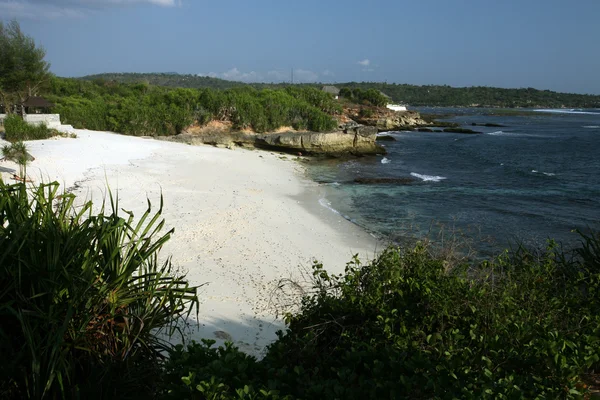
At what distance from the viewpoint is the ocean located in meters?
15.1

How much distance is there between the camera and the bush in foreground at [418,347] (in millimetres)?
2830

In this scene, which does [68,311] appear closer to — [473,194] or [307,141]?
[473,194]

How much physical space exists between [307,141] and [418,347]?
1327 inches

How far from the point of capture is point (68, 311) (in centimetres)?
317

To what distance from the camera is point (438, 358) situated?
3.28 m

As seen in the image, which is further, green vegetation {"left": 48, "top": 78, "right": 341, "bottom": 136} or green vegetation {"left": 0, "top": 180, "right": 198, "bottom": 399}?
green vegetation {"left": 48, "top": 78, "right": 341, "bottom": 136}

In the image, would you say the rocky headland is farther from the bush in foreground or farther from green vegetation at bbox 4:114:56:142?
the bush in foreground

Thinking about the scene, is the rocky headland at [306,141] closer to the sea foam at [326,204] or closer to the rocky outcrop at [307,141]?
the rocky outcrop at [307,141]

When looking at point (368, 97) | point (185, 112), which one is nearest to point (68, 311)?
point (185, 112)

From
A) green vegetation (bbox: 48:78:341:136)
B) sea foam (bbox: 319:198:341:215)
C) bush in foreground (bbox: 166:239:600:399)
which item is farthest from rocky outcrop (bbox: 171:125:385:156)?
bush in foreground (bbox: 166:239:600:399)

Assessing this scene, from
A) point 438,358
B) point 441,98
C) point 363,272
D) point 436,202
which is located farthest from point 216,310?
point 441,98

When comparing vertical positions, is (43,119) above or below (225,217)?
above

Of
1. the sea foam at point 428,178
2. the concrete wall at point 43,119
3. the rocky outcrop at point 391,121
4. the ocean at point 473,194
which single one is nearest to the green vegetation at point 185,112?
the concrete wall at point 43,119

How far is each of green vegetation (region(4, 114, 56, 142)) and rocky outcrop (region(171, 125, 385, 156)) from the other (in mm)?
10764
